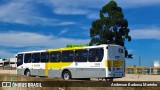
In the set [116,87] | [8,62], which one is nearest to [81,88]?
[116,87]

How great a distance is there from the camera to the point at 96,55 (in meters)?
25.0

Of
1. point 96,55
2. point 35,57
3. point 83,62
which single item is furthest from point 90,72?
point 35,57

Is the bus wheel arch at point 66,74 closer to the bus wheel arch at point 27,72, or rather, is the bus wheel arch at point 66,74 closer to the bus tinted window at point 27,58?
the bus tinted window at point 27,58

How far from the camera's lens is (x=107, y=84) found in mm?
10930

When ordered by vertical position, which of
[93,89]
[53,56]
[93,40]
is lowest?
[93,89]

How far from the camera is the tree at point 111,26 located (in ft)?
166

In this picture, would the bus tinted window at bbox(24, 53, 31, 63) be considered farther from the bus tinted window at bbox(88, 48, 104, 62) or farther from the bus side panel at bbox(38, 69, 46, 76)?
the bus tinted window at bbox(88, 48, 104, 62)

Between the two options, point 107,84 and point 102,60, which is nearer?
point 107,84

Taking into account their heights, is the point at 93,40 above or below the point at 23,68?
above

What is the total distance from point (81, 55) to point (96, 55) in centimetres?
155

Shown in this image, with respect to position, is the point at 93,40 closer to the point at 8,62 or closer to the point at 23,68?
the point at 23,68

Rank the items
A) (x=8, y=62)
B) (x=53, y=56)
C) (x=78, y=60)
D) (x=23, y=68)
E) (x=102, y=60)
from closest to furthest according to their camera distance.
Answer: (x=102, y=60)
(x=78, y=60)
(x=53, y=56)
(x=23, y=68)
(x=8, y=62)

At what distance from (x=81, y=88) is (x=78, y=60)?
1496 centimetres

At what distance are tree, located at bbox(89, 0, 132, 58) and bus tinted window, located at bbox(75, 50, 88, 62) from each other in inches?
925
